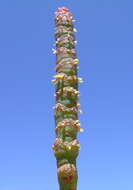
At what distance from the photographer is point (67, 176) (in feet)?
30.2

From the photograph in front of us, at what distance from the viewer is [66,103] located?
9.98 meters

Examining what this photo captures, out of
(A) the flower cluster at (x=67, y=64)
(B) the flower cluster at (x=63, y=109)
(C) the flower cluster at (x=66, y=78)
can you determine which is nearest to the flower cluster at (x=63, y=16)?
(A) the flower cluster at (x=67, y=64)

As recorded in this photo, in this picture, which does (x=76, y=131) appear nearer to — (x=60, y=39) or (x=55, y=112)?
(x=55, y=112)

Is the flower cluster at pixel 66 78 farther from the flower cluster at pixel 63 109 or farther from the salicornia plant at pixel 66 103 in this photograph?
the flower cluster at pixel 63 109

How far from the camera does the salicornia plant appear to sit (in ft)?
30.7

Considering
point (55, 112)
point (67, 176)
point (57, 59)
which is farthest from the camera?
point (57, 59)

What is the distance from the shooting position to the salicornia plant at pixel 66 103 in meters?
9.34

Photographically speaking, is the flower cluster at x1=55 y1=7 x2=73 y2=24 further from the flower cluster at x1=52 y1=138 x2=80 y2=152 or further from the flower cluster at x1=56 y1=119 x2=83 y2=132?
the flower cluster at x1=52 y1=138 x2=80 y2=152

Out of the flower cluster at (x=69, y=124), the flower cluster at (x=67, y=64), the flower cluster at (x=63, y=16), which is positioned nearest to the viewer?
the flower cluster at (x=69, y=124)

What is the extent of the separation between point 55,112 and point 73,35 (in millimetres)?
2323

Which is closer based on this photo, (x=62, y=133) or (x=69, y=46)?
(x=62, y=133)

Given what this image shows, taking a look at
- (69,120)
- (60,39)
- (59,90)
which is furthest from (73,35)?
(69,120)

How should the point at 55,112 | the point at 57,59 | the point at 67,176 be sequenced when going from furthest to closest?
the point at 57,59, the point at 55,112, the point at 67,176

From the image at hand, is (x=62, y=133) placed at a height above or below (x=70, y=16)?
below
